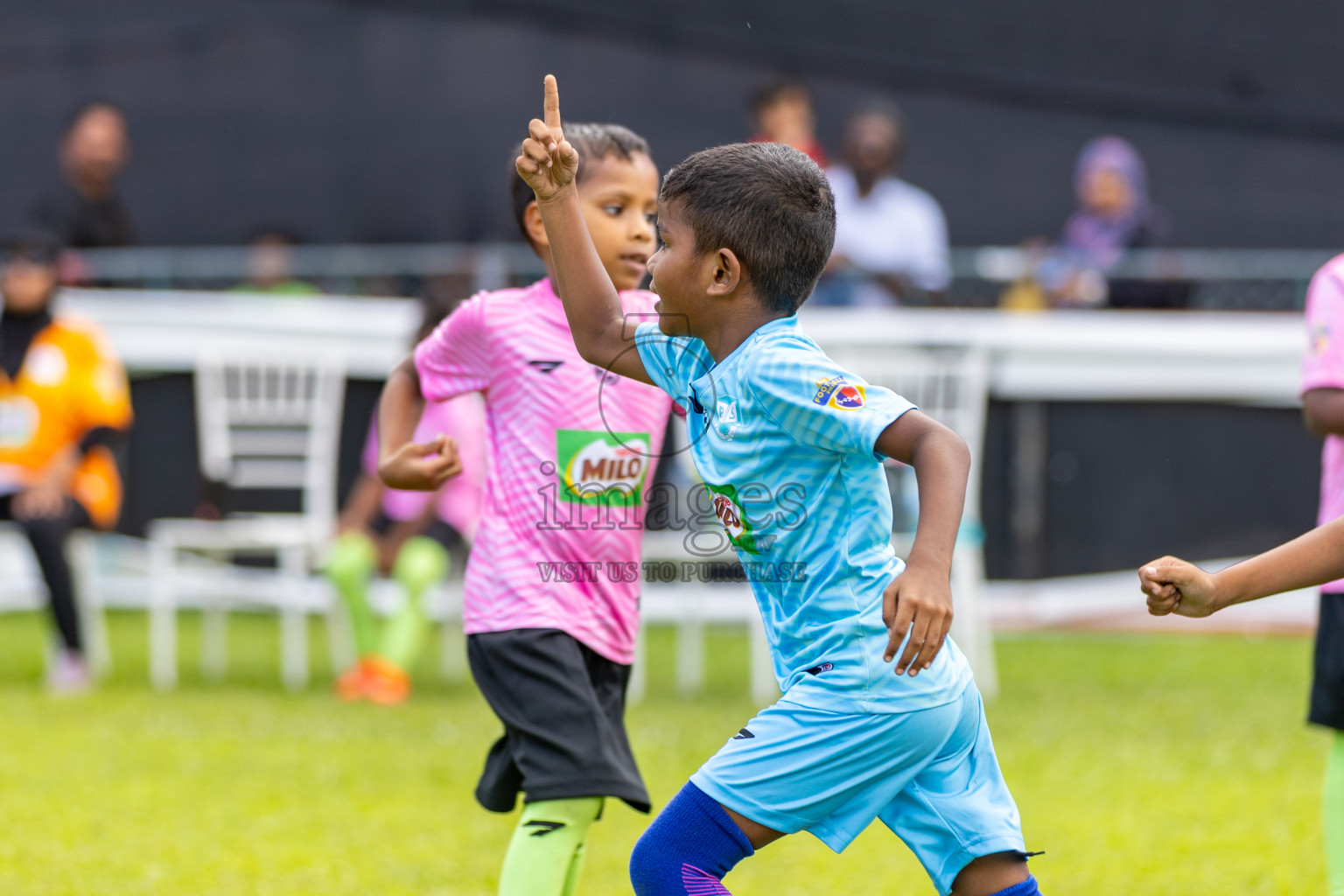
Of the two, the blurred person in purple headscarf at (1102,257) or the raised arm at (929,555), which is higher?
the blurred person in purple headscarf at (1102,257)

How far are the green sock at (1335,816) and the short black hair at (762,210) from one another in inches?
54.6

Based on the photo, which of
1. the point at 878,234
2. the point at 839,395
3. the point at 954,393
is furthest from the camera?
the point at 878,234

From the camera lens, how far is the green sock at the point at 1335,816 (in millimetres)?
2504

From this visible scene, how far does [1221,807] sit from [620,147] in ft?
8.59

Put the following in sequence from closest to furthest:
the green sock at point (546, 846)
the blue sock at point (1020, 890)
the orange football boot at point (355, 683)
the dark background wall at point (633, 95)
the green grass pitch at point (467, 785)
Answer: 1. the blue sock at point (1020, 890)
2. the green sock at point (546, 846)
3. the green grass pitch at point (467, 785)
4. the orange football boot at point (355, 683)
5. the dark background wall at point (633, 95)

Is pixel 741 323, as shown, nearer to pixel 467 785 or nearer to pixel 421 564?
pixel 467 785

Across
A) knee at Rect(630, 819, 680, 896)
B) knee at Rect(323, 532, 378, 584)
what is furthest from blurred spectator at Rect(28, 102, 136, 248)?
knee at Rect(630, 819, 680, 896)

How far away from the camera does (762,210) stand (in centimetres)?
197

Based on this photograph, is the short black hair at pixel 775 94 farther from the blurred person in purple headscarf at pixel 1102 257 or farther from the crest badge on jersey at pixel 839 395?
the crest badge on jersey at pixel 839 395

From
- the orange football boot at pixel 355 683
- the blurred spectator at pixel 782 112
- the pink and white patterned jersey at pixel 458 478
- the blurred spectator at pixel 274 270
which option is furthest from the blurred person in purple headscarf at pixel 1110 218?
the blurred spectator at pixel 274 270

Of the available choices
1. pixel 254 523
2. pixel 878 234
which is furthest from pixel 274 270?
pixel 878 234

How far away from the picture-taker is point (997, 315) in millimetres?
7055

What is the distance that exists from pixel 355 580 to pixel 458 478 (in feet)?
2.31

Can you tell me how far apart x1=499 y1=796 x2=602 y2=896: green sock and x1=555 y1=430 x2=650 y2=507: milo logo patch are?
1.74 ft
